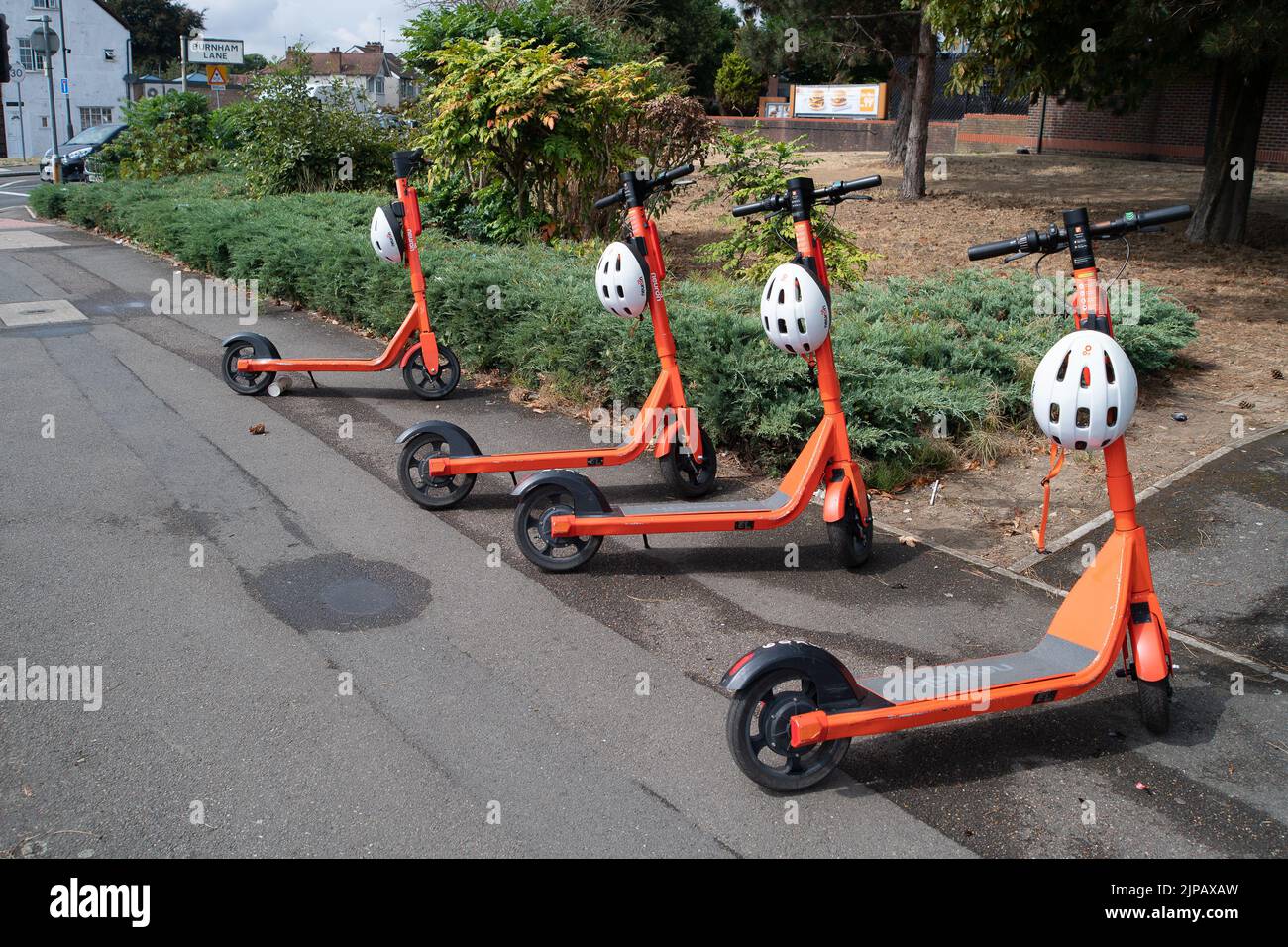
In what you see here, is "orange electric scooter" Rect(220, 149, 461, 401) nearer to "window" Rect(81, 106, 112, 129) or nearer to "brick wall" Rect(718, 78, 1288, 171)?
"brick wall" Rect(718, 78, 1288, 171)

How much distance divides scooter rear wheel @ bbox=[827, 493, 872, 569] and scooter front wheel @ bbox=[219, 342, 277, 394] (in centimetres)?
501

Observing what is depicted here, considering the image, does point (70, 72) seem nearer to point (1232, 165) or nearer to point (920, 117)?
point (920, 117)

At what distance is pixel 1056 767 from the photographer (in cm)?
381

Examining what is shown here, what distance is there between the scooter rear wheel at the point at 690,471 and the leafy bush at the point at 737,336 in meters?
0.41

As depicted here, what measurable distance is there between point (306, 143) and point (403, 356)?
925 centimetres

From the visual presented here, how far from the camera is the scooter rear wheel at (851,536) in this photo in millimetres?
5289

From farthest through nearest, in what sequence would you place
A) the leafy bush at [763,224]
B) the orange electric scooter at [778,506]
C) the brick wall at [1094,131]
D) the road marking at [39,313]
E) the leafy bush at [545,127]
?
the brick wall at [1094,131]
the leafy bush at [545,127]
the road marking at [39,313]
the leafy bush at [763,224]
the orange electric scooter at [778,506]

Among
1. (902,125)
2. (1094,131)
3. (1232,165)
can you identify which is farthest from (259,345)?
Result: (1094,131)

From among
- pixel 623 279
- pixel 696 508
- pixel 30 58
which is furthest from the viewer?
pixel 30 58

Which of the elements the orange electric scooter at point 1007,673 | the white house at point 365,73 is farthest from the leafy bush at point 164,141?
the orange electric scooter at point 1007,673

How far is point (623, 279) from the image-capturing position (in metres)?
5.89

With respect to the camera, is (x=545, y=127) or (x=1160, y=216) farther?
(x=545, y=127)

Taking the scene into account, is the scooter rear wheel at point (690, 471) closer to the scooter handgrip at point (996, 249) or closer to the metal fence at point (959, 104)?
the scooter handgrip at point (996, 249)

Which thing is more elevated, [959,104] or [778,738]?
[959,104]
